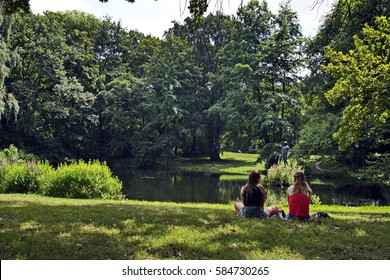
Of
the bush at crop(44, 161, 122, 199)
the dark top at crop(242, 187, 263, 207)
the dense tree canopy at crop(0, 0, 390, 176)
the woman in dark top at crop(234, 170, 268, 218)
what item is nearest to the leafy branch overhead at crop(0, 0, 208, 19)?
the woman in dark top at crop(234, 170, 268, 218)

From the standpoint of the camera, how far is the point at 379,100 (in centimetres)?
999

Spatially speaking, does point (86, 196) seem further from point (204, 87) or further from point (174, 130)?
point (204, 87)

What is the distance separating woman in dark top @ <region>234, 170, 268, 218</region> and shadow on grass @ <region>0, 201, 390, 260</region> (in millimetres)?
384

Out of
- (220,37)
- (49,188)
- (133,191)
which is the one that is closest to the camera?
(49,188)

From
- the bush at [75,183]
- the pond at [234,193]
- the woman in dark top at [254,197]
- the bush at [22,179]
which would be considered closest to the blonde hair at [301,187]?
the woman in dark top at [254,197]

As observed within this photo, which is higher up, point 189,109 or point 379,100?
point 189,109

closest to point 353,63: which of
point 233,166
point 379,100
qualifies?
point 379,100

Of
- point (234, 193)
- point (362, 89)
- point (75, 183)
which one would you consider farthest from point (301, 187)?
point (234, 193)

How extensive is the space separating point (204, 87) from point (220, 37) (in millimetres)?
6825

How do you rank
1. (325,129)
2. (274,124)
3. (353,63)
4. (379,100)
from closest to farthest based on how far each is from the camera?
(379,100) → (353,63) → (325,129) → (274,124)

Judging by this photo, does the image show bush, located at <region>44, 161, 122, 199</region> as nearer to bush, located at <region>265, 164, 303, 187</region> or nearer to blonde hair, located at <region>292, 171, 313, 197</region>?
blonde hair, located at <region>292, 171, 313, 197</region>

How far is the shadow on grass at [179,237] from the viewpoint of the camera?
205 inches

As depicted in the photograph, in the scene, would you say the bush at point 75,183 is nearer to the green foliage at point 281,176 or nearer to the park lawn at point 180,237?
the park lawn at point 180,237

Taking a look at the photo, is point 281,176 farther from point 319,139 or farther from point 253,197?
point 253,197
